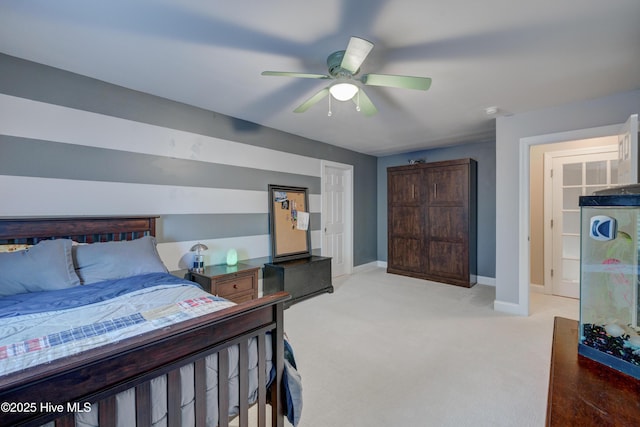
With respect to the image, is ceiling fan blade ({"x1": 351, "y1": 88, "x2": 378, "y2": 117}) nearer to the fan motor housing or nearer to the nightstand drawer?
the fan motor housing

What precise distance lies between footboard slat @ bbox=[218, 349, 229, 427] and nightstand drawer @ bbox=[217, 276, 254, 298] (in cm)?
179

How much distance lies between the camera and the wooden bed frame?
77 cm

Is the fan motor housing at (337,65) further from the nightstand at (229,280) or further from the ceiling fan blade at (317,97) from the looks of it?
the nightstand at (229,280)

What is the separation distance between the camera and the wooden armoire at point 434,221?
4.54 meters

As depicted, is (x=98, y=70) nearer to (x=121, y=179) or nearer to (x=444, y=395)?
(x=121, y=179)

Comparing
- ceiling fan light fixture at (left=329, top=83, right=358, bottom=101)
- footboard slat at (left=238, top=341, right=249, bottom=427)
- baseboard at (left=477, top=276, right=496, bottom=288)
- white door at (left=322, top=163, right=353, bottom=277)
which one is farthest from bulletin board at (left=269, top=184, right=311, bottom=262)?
baseboard at (left=477, top=276, right=496, bottom=288)

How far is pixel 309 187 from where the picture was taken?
4.62 metres

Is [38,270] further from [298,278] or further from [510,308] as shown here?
[510,308]

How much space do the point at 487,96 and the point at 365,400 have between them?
2942mm

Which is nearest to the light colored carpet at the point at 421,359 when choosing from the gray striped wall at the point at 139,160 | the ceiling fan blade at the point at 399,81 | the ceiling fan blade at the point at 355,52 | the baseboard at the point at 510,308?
the baseboard at the point at 510,308

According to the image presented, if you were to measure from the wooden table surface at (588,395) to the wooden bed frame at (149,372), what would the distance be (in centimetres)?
107

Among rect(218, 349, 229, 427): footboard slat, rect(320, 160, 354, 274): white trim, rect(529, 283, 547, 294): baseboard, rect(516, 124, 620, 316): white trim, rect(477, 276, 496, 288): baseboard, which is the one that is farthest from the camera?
rect(320, 160, 354, 274): white trim

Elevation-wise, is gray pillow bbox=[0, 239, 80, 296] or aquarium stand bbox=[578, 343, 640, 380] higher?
gray pillow bbox=[0, 239, 80, 296]

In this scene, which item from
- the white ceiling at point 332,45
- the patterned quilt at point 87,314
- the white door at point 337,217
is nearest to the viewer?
the patterned quilt at point 87,314
